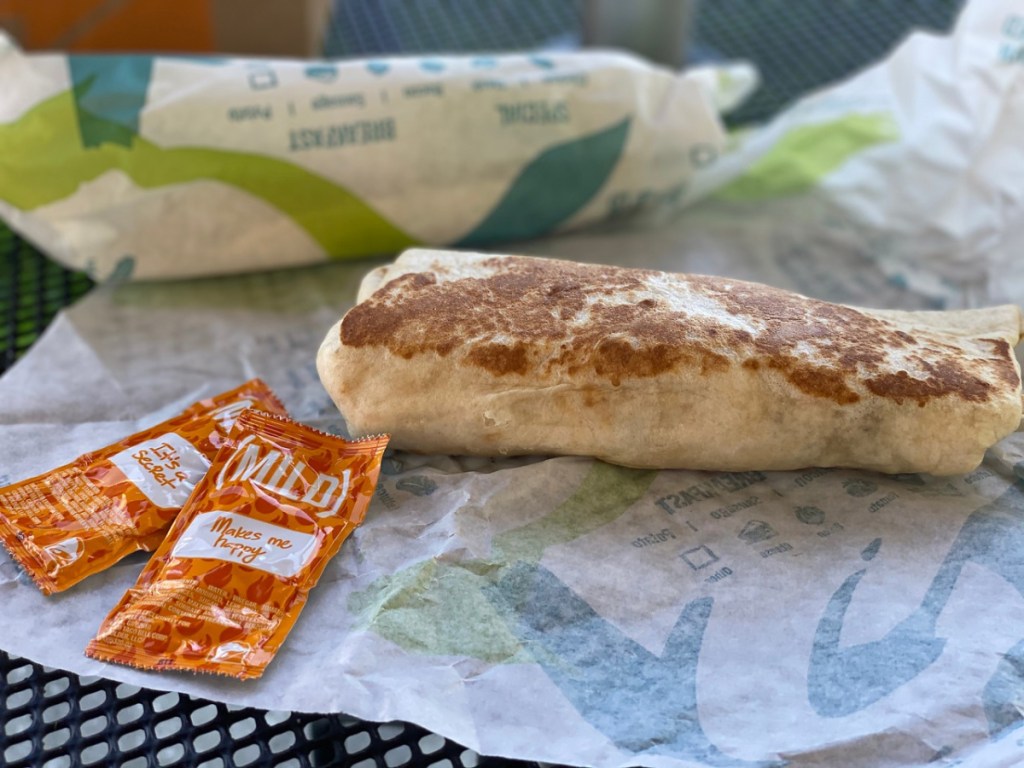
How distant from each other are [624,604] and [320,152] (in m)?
0.77

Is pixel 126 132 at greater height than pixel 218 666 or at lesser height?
greater

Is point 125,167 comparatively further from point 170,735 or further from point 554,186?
point 170,735

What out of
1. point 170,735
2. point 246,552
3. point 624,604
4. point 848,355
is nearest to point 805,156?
point 848,355

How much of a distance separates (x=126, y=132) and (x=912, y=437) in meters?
1.02

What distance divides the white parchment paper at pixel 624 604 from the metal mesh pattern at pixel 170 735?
1.0 inches

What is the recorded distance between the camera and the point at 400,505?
103 cm

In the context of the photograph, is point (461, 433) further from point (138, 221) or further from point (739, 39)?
point (739, 39)

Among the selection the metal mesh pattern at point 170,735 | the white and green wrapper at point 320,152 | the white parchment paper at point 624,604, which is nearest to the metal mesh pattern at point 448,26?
the white and green wrapper at point 320,152

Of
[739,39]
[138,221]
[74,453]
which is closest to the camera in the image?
[74,453]

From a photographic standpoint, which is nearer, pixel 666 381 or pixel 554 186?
pixel 666 381

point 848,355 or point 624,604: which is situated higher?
point 848,355

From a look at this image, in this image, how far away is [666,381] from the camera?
1010 millimetres

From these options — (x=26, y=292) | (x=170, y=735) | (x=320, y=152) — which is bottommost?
(x=170, y=735)

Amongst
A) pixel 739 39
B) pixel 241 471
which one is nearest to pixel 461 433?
pixel 241 471
